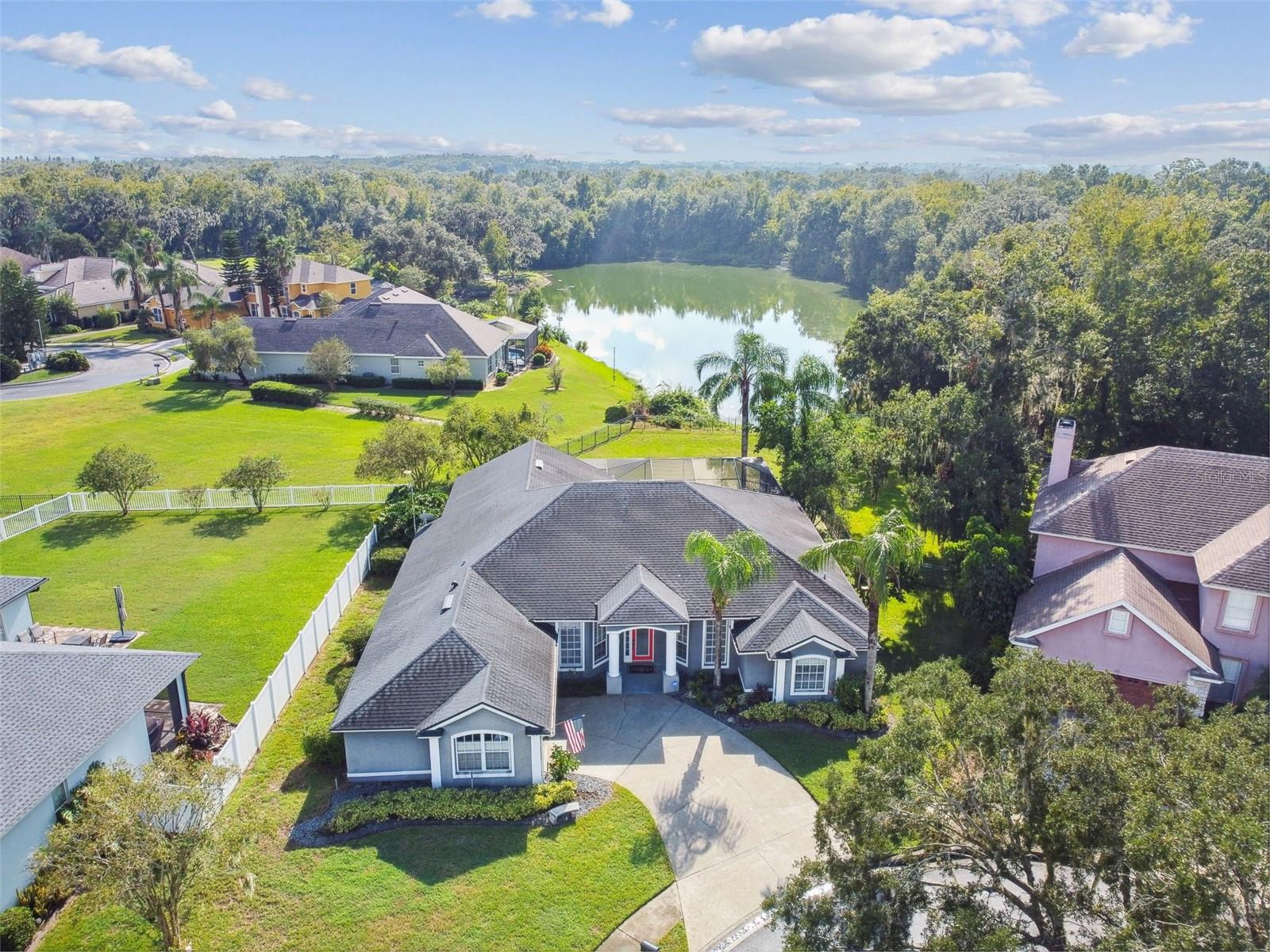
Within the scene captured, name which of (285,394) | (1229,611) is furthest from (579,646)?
(285,394)

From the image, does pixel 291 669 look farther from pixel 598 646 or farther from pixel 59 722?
pixel 598 646

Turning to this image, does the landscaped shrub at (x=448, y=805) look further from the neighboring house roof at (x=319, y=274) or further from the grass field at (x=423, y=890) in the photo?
the neighboring house roof at (x=319, y=274)

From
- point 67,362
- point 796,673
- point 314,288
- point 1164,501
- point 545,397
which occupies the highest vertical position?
point 314,288

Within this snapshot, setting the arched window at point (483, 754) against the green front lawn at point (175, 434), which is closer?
the arched window at point (483, 754)

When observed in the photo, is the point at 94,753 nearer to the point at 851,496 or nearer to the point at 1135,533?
the point at 851,496

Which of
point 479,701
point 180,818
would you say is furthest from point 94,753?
point 479,701

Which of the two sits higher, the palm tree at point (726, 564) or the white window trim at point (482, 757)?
the palm tree at point (726, 564)

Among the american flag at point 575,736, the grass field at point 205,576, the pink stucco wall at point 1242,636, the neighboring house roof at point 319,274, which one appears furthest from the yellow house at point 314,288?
the pink stucco wall at point 1242,636
